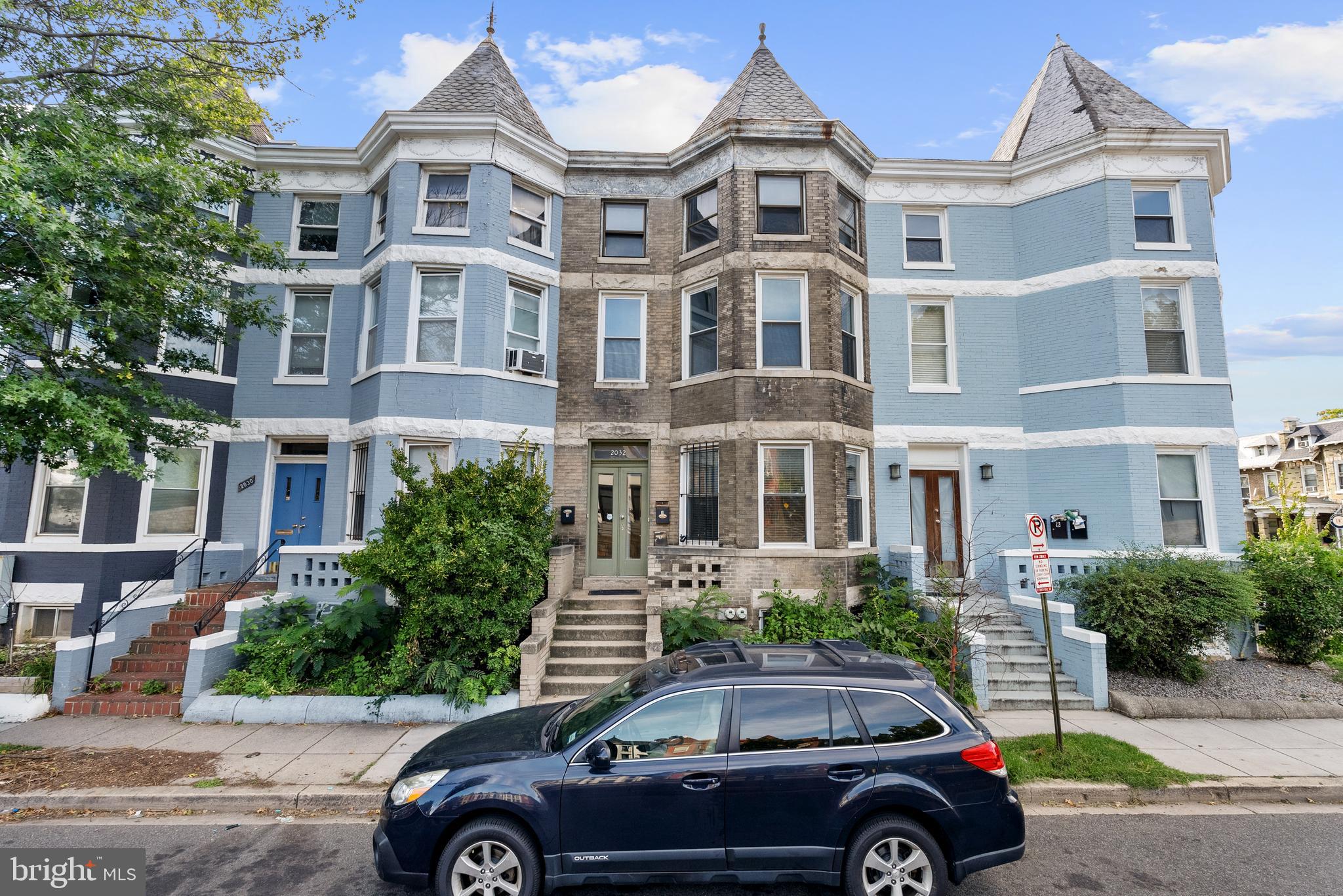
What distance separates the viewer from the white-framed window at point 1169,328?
460 inches

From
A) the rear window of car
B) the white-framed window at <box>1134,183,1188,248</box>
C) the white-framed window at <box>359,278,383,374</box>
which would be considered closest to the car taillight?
the rear window of car

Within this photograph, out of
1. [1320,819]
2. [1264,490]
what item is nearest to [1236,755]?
[1320,819]

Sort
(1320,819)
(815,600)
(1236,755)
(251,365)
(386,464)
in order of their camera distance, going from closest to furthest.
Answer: (1320,819), (1236,755), (815,600), (386,464), (251,365)

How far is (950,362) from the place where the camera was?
12.9 m

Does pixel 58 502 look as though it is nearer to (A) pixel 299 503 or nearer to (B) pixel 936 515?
(A) pixel 299 503

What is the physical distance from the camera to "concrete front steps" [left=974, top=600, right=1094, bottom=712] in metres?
8.48

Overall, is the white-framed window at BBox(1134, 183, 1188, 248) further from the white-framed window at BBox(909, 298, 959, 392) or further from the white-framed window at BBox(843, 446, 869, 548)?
the white-framed window at BBox(843, 446, 869, 548)

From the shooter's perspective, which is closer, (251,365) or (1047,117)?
(251,365)

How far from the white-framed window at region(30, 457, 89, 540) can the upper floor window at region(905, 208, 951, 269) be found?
17.2 meters

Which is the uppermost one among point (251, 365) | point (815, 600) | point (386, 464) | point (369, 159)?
point (369, 159)

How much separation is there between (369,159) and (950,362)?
1348 cm

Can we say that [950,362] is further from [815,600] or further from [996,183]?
[815,600]

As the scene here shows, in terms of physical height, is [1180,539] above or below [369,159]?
below

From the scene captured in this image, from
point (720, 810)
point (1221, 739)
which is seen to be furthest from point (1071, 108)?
point (720, 810)
